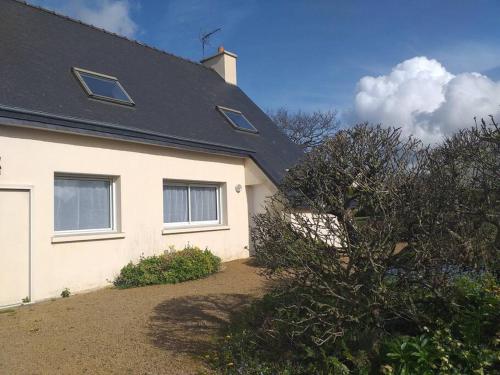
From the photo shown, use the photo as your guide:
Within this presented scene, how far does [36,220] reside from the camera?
7902mm

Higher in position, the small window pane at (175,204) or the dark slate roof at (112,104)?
the dark slate roof at (112,104)

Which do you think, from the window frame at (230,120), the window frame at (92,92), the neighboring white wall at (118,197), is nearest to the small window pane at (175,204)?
the neighboring white wall at (118,197)

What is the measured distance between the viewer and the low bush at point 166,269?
9000 millimetres

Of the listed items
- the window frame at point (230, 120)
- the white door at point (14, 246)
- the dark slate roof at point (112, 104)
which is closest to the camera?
the white door at point (14, 246)

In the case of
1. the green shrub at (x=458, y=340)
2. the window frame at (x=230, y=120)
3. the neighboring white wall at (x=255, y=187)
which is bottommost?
the green shrub at (x=458, y=340)

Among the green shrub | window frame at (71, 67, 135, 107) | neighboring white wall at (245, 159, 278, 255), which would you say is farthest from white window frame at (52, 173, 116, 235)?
the green shrub

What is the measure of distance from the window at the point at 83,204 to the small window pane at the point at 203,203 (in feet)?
8.65

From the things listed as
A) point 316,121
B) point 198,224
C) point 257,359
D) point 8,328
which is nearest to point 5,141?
point 8,328

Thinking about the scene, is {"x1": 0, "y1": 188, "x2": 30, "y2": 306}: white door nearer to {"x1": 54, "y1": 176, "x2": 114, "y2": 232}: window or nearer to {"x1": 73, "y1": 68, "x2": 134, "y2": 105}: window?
{"x1": 54, "y1": 176, "x2": 114, "y2": 232}: window

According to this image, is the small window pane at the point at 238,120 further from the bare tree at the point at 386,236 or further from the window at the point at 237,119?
the bare tree at the point at 386,236

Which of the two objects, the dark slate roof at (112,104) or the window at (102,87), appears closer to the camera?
the dark slate roof at (112,104)

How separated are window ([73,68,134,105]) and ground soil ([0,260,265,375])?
4.49 metres

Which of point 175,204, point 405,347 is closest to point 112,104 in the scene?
point 175,204

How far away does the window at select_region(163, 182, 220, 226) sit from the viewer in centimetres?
1094
